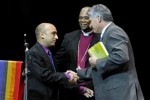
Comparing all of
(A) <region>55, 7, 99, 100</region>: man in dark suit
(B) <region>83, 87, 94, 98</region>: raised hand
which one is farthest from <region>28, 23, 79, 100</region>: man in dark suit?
(A) <region>55, 7, 99, 100</region>: man in dark suit

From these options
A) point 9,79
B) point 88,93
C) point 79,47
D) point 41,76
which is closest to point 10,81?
point 9,79

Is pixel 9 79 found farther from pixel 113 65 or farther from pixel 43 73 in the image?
pixel 113 65

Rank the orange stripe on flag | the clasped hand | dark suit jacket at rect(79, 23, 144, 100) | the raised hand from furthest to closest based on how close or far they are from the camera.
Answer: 1. the raised hand
2. the clasped hand
3. the orange stripe on flag
4. dark suit jacket at rect(79, 23, 144, 100)

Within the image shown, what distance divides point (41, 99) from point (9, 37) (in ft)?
5.72

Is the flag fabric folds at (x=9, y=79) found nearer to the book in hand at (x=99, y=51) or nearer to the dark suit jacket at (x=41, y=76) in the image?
the dark suit jacket at (x=41, y=76)

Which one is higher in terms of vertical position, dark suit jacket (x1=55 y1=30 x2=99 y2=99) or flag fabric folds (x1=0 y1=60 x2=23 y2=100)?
dark suit jacket (x1=55 y1=30 x2=99 y2=99)

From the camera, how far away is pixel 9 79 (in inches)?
153

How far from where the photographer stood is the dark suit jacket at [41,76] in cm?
392

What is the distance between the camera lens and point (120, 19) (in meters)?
5.66

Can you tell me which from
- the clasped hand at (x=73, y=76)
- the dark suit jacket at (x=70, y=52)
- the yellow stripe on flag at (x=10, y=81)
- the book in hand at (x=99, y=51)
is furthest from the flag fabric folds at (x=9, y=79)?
the dark suit jacket at (x=70, y=52)

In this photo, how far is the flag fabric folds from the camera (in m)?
3.87

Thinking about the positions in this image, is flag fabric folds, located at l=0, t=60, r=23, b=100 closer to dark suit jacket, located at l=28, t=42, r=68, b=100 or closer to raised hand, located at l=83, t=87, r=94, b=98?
dark suit jacket, located at l=28, t=42, r=68, b=100

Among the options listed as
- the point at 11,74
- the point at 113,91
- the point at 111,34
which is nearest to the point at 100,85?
the point at 113,91

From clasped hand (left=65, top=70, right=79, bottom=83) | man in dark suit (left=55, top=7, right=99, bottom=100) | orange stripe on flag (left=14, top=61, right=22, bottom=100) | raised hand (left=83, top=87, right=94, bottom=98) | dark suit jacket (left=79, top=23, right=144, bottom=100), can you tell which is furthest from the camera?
man in dark suit (left=55, top=7, right=99, bottom=100)
